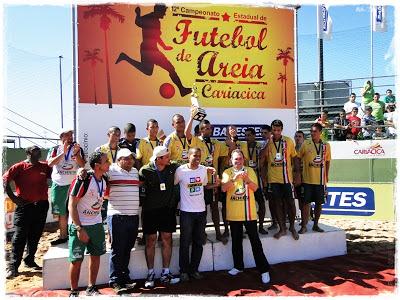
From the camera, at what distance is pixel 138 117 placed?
6508mm

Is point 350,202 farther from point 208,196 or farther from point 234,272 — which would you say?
point 208,196

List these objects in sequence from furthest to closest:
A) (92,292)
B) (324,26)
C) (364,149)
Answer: (324,26) < (364,149) < (92,292)

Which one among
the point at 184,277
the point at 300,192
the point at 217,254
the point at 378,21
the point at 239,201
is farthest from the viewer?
the point at 378,21

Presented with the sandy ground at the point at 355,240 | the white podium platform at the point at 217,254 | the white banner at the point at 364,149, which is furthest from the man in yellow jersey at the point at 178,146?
the white banner at the point at 364,149

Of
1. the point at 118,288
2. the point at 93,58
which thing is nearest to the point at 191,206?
the point at 118,288

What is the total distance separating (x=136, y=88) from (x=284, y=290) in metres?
3.90

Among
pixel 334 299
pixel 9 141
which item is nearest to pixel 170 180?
pixel 334 299

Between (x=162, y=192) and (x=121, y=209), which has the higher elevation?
(x=162, y=192)

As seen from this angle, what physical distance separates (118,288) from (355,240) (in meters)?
4.85

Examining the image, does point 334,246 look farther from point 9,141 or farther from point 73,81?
point 9,141

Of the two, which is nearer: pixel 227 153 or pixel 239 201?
pixel 239 201

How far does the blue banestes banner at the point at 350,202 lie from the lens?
9.52 meters

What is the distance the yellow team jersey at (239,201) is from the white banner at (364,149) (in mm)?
7417

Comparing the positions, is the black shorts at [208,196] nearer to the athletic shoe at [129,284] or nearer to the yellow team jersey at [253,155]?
the yellow team jersey at [253,155]
